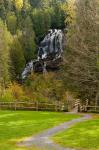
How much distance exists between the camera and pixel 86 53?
50562mm

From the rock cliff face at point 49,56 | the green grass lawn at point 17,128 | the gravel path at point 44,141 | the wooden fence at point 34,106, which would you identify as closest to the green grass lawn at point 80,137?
the gravel path at point 44,141

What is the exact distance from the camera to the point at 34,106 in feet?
161

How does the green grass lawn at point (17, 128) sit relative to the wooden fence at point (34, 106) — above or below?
below

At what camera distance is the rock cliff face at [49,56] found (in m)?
80.3

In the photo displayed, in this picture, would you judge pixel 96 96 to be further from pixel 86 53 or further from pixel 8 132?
pixel 8 132

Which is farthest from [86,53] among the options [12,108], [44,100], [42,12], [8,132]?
[42,12]

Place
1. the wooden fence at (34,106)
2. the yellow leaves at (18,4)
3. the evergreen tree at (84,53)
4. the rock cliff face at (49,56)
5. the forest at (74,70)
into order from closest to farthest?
the wooden fence at (34,106)
the evergreen tree at (84,53)
the forest at (74,70)
the rock cliff face at (49,56)
the yellow leaves at (18,4)

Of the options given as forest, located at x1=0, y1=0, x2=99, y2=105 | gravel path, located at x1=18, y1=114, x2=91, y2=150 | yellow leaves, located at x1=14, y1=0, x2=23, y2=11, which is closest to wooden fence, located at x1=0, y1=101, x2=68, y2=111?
forest, located at x1=0, y1=0, x2=99, y2=105

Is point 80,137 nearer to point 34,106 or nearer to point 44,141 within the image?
point 44,141

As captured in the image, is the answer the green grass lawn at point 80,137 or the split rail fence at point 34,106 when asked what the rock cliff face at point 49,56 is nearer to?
the split rail fence at point 34,106

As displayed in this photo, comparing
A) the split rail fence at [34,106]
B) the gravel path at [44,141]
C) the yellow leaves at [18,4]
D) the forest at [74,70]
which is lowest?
the gravel path at [44,141]

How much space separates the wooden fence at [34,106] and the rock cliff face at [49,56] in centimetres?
2919

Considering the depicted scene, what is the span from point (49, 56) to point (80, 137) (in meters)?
58.5

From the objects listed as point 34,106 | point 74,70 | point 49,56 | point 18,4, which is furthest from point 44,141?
point 18,4
